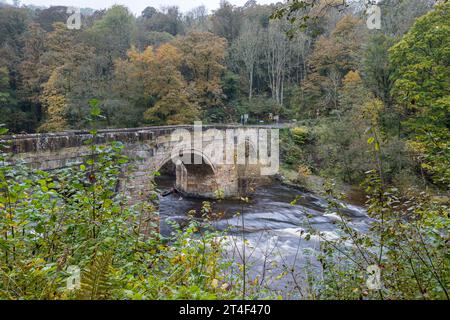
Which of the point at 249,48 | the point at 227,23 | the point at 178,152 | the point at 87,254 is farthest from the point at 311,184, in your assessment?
the point at 227,23

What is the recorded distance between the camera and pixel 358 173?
17109 millimetres

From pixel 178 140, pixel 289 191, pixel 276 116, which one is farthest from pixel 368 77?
pixel 178 140

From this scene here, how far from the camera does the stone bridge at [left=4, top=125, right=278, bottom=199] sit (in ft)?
24.3

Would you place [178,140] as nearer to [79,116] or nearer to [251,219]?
[251,219]

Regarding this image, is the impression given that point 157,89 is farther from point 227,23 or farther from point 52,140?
point 227,23

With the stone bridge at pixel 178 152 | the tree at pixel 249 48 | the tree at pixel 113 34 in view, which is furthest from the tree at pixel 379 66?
the tree at pixel 113 34

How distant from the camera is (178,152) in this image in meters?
13.4

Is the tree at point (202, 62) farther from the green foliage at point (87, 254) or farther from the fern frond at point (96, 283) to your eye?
the fern frond at point (96, 283)

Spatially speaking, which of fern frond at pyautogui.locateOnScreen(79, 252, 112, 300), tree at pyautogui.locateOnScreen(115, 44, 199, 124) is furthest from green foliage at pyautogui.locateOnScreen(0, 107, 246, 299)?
tree at pyautogui.locateOnScreen(115, 44, 199, 124)

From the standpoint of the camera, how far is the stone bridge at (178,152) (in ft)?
24.3

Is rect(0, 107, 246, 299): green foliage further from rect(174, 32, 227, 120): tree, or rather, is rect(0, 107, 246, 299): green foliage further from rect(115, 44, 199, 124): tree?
rect(174, 32, 227, 120): tree

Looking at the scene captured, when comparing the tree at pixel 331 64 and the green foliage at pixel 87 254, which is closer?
the green foliage at pixel 87 254

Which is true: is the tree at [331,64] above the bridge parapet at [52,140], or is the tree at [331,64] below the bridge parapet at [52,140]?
above
